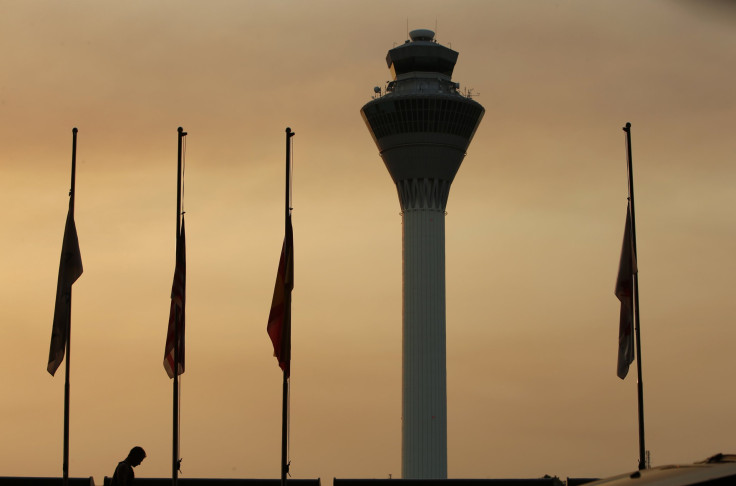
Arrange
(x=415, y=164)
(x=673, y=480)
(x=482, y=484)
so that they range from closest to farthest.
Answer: (x=673, y=480)
(x=482, y=484)
(x=415, y=164)

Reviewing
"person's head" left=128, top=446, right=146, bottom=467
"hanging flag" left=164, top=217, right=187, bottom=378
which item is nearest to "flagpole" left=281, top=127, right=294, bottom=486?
"hanging flag" left=164, top=217, right=187, bottom=378

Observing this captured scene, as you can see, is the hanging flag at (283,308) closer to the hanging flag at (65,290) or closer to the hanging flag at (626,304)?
the hanging flag at (65,290)

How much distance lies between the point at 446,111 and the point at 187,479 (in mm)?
92028

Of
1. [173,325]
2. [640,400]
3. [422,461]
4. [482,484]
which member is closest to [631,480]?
[482,484]

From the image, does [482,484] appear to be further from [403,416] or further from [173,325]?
[403,416]

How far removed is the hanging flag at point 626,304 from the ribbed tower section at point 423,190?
76.9 m

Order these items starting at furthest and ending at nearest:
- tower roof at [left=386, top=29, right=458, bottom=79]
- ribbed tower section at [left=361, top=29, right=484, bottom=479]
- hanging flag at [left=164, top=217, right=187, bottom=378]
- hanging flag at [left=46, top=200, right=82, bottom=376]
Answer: tower roof at [left=386, top=29, right=458, bottom=79] → ribbed tower section at [left=361, top=29, right=484, bottom=479] → hanging flag at [left=46, top=200, right=82, bottom=376] → hanging flag at [left=164, top=217, right=187, bottom=378]

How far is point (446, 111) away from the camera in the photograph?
136m

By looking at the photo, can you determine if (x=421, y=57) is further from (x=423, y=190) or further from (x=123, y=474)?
(x=123, y=474)

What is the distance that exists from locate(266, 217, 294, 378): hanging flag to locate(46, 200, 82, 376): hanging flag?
8368 mm

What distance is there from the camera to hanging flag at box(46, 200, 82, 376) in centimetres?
4953

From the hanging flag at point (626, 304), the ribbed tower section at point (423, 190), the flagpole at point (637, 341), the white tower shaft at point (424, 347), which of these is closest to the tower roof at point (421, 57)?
the ribbed tower section at point (423, 190)

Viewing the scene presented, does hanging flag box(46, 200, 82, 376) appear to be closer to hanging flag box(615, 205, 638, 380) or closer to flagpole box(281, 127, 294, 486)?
flagpole box(281, 127, 294, 486)

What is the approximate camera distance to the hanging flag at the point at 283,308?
1842 inches
